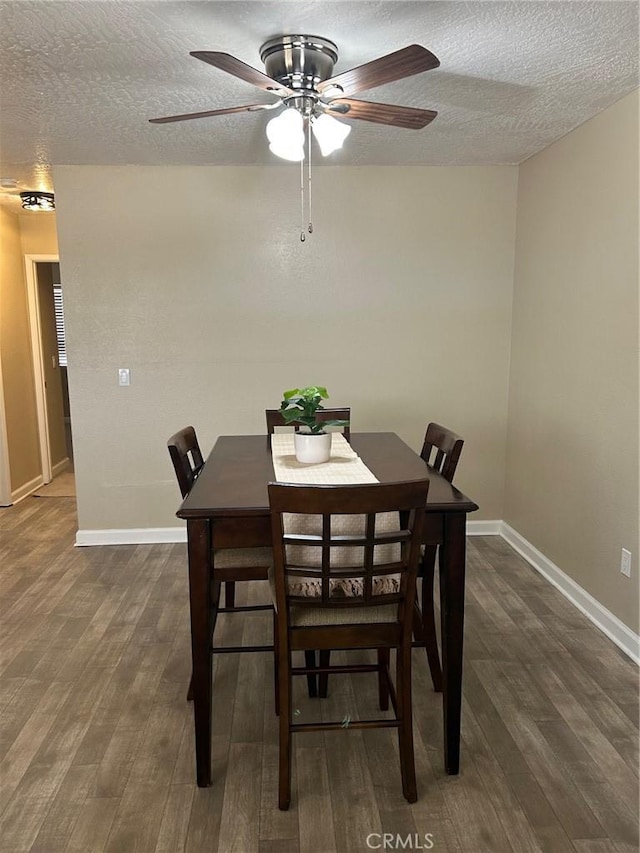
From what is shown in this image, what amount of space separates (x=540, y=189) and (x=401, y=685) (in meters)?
2.98

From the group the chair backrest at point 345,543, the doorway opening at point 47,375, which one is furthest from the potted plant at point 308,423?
the doorway opening at point 47,375

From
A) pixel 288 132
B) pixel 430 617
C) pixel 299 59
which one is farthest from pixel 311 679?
pixel 299 59

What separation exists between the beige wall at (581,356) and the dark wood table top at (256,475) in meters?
0.99

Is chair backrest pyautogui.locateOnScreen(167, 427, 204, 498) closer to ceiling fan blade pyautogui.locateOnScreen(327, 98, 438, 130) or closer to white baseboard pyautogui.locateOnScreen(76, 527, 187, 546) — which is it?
ceiling fan blade pyautogui.locateOnScreen(327, 98, 438, 130)

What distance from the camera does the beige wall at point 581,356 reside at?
268 centimetres

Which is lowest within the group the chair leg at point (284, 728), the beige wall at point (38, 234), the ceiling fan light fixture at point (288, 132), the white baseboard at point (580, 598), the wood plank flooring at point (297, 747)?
the wood plank flooring at point (297, 747)

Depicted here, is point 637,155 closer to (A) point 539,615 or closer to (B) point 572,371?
(B) point 572,371

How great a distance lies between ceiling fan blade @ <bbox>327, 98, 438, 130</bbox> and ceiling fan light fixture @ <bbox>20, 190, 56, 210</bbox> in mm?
3005

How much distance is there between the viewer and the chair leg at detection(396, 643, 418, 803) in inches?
71.4

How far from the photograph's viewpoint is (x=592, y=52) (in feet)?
7.20

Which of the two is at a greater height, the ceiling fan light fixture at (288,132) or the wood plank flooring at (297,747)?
the ceiling fan light fixture at (288,132)

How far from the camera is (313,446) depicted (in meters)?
2.38

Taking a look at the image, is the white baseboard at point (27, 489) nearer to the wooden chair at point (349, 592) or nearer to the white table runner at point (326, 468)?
the white table runner at point (326, 468)

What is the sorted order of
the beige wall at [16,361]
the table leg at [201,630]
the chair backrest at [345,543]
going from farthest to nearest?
the beige wall at [16,361] < the table leg at [201,630] < the chair backrest at [345,543]
